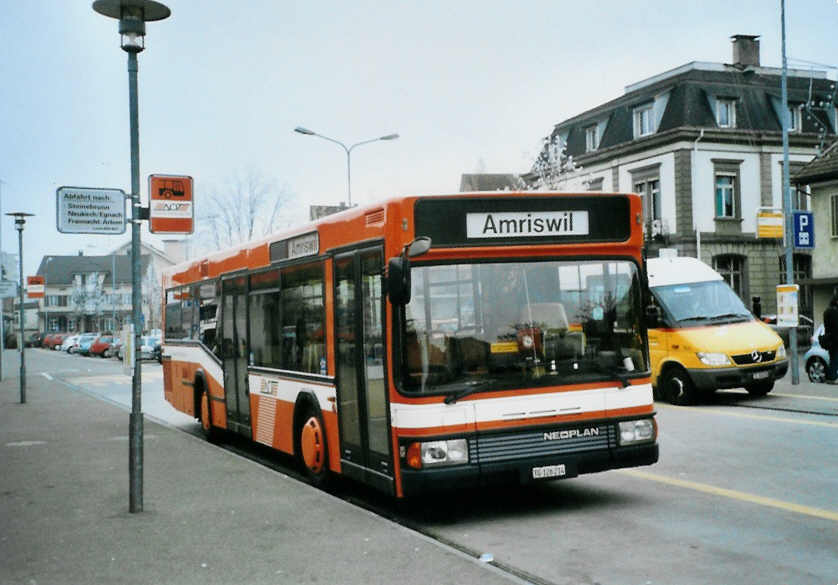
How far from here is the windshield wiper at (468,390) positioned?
25.7 ft

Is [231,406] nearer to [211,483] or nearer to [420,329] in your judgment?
[211,483]

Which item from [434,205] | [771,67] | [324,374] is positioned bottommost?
[324,374]

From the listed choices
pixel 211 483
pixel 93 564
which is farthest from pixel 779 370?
pixel 93 564

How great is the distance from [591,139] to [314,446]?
136ft

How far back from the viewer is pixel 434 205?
8141mm

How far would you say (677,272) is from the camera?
61.3 feet

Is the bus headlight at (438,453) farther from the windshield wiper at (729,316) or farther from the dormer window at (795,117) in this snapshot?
the dormer window at (795,117)

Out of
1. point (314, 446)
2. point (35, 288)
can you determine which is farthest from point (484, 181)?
point (314, 446)

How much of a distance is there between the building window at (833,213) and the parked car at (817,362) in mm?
12733

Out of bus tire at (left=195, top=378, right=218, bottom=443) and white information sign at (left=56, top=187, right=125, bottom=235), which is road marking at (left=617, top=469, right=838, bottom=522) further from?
bus tire at (left=195, top=378, right=218, bottom=443)

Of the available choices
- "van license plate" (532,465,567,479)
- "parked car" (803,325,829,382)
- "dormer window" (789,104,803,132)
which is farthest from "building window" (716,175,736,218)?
"van license plate" (532,465,567,479)

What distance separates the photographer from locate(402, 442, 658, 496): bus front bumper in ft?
25.8

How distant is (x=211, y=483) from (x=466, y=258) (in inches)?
162

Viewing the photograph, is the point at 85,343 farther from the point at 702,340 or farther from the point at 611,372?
the point at 611,372
